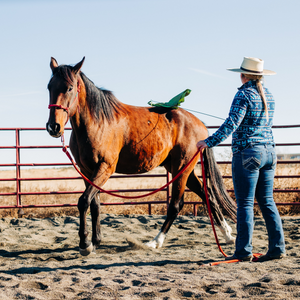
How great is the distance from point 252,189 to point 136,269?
126 cm

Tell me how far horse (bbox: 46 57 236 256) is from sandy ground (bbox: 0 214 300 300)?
14.2 inches

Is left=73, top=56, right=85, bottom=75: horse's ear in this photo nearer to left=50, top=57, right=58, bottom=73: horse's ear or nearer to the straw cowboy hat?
left=50, top=57, right=58, bottom=73: horse's ear

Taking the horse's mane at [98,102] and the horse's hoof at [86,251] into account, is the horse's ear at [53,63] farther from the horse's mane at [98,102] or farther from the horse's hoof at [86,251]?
the horse's hoof at [86,251]

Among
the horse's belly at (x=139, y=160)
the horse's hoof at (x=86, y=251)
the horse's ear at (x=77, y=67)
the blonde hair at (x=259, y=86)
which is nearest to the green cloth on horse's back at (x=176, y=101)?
the horse's belly at (x=139, y=160)

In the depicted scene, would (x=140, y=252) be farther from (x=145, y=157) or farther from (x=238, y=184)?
(x=238, y=184)

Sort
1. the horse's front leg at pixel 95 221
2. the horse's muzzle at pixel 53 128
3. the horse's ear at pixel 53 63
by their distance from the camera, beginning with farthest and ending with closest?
the horse's front leg at pixel 95 221 → the horse's ear at pixel 53 63 → the horse's muzzle at pixel 53 128

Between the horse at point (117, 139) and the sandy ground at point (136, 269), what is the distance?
0.36 m

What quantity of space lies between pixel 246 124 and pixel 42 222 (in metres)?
4.38

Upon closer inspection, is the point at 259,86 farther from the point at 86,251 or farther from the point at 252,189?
the point at 86,251

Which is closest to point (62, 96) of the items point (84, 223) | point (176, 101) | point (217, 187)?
point (84, 223)

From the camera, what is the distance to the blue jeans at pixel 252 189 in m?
3.12

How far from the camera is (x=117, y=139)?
436 cm

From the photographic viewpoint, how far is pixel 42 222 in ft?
20.6

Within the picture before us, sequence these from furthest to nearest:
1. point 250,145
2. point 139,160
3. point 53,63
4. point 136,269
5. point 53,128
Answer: point 139,160, point 53,63, point 53,128, point 136,269, point 250,145
